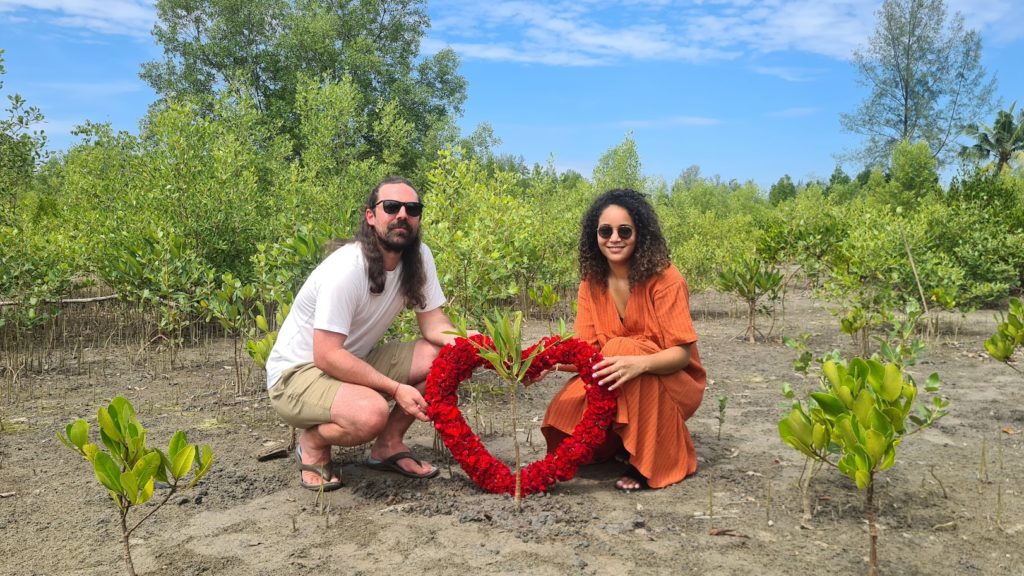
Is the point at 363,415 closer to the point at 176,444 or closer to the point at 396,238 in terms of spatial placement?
the point at 396,238

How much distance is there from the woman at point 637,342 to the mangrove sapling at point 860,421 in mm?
728

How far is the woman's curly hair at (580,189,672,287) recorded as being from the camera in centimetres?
361

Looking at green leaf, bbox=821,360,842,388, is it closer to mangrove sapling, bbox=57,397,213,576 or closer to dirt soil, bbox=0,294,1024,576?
dirt soil, bbox=0,294,1024,576

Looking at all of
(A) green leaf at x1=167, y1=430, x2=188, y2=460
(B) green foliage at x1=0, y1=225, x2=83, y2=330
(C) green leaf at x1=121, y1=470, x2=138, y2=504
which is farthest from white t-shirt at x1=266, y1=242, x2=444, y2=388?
(B) green foliage at x1=0, y1=225, x2=83, y2=330

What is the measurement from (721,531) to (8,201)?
321 inches

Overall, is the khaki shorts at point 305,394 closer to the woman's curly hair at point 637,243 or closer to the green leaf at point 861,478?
the woman's curly hair at point 637,243

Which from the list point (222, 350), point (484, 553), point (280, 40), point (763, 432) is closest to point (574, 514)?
point (484, 553)

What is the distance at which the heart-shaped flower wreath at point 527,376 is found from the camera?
3314 millimetres

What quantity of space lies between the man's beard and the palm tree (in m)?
41.8

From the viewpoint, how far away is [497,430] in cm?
474

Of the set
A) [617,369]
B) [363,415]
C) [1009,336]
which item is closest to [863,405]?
[617,369]

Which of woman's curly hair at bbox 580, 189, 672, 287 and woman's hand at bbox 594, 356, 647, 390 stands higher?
woman's curly hair at bbox 580, 189, 672, 287

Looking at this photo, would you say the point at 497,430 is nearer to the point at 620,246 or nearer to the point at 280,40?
the point at 620,246

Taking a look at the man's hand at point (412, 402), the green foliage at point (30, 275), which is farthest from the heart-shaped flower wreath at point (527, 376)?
the green foliage at point (30, 275)
